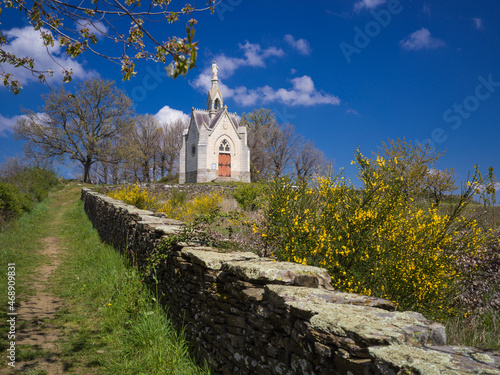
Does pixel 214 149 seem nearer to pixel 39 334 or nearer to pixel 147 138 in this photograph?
pixel 147 138

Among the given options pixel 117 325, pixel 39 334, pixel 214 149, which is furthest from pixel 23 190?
pixel 117 325

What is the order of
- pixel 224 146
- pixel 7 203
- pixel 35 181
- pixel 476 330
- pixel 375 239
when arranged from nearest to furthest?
1. pixel 476 330
2. pixel 375 239
3. pixel 7 203
4. pixel 35 181
5. pixel 224 146

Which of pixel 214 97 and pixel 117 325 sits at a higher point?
pixel 214 97

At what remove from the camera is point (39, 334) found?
463 cm

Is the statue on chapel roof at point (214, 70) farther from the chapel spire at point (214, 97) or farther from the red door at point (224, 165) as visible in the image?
the red door at point (224, 165)

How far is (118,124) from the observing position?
1374 inches

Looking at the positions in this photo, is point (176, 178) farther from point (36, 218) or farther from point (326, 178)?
point (326, 178)

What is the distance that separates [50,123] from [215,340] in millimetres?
36176

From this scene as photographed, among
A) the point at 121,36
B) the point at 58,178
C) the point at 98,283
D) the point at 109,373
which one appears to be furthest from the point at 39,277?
the point at 58,178

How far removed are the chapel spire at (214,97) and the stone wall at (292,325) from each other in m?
38.2

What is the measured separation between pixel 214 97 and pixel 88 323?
3863 cm

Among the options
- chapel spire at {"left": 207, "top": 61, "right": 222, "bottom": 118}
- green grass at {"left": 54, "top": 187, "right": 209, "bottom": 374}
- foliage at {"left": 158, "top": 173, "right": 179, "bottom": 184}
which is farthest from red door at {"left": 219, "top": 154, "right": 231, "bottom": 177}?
green grass at {"left": 54, "top": 187, "right": 209, "bottom": 374}

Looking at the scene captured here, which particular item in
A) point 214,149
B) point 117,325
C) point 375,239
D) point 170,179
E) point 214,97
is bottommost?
point 117,325

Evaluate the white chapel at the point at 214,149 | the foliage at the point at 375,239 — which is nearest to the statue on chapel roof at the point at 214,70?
the white chapel at the point at 214,149
